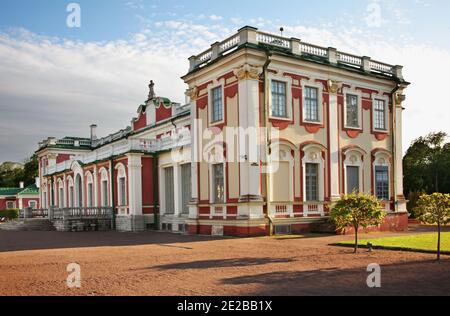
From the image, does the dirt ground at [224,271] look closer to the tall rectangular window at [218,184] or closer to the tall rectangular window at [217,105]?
the tall rectangular window at [218,184]

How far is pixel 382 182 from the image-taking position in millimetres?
26578

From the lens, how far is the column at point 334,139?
2414cm

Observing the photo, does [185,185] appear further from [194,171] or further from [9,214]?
[9,214]

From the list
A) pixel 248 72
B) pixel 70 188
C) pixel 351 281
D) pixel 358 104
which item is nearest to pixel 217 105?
pixel 248 72

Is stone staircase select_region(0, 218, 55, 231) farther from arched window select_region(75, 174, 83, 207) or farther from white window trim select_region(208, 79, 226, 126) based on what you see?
white window trim select_region(208, 79, 226, 126)

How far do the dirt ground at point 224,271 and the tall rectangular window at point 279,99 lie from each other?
7.61 meters

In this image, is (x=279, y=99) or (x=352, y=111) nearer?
(x=279, y=99)

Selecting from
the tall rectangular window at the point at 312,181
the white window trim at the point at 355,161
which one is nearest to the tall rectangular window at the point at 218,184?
the tall rectangular window at the point at 312,181

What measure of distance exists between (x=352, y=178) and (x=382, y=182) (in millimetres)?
2417

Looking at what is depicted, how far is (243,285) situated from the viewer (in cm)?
942
